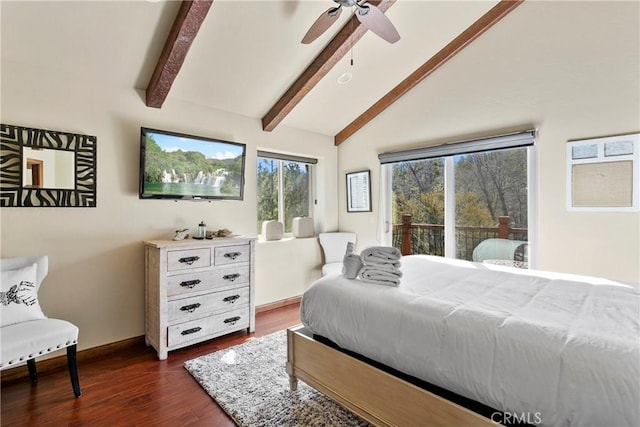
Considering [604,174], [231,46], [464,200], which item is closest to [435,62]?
[464,200]

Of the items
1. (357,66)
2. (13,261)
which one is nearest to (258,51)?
(357,66)

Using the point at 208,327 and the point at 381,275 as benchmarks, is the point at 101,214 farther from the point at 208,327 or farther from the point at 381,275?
the point at 381,275

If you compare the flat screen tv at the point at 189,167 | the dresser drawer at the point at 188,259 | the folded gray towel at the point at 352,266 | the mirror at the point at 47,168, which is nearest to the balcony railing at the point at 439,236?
the folded gray towel at the point at 352,266

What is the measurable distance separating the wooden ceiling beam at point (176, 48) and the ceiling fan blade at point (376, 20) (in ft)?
3.42

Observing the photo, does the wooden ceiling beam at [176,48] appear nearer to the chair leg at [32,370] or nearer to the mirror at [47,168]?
the mirror at [47,168]

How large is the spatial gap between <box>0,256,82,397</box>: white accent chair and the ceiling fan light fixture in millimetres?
3158

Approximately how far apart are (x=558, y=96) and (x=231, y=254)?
3.35m

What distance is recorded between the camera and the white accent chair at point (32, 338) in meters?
1.73

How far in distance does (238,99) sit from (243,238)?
4.96 ft

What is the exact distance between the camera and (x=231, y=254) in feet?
9.76

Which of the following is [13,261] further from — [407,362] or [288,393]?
[407,362]

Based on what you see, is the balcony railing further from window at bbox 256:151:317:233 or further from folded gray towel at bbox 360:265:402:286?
folded gray towel at bbox 360:265:402:286

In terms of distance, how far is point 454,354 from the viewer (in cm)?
127

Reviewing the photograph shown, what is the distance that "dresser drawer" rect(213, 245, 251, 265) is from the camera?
2.88 metres
